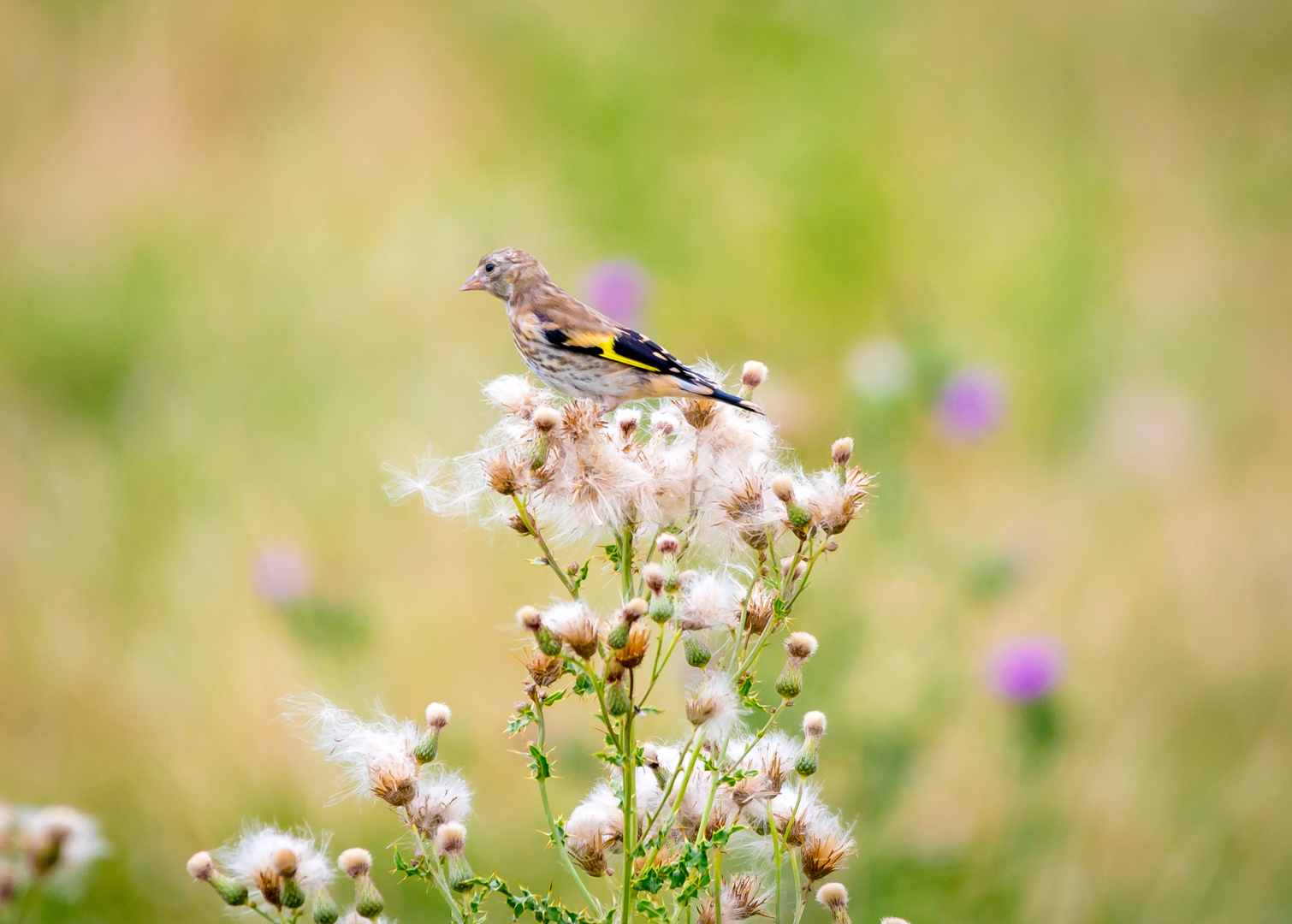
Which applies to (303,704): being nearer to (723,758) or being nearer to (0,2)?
(723,758)

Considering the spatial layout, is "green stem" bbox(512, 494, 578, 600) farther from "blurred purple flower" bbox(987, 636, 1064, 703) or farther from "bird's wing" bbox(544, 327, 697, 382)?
"blurred purple flower" bbox(987, 636, 1064, 703)

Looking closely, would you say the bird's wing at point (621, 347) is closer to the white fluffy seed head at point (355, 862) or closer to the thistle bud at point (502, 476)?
the thistle bud at point (502, 476)

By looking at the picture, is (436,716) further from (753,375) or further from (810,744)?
(753,375)

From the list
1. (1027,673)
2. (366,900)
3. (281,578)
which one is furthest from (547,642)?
(281,578)

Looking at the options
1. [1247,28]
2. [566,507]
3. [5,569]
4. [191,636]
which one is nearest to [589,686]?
[566,507]

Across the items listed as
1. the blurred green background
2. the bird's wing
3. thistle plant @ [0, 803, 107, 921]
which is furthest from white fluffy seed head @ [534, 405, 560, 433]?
the blurred green background

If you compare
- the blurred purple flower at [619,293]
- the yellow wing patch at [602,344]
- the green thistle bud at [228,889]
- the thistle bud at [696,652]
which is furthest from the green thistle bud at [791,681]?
the blurred purple flower at [619,293]

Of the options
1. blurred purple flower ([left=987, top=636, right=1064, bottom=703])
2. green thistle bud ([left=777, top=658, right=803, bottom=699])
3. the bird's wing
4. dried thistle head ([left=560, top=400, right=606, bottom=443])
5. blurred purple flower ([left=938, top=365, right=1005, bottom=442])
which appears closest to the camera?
green thistle bud ([left=777, top=658, right=803, bottom=699])
